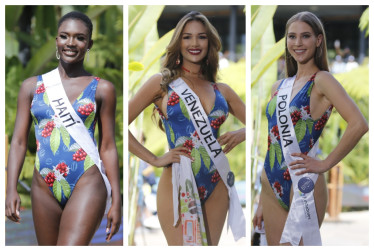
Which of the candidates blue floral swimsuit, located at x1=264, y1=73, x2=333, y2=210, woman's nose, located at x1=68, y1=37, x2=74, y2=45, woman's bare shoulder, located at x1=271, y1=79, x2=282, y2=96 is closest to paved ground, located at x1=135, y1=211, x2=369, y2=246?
blue floral swimsuit, located at x1=264, y1=73, x2=333, y2=210

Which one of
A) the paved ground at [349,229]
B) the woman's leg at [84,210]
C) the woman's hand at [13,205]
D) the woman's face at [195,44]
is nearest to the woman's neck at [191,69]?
the woman's face at [195,44]

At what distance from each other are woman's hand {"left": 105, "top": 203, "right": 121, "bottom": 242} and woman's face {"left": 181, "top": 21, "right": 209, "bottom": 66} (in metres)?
1.12

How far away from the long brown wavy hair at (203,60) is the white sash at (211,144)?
0.06m

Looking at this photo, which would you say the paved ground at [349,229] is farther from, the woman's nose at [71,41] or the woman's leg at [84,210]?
the woman's nose at [71,41]

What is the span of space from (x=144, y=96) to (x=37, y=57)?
190 cm

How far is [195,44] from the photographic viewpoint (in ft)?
15.2

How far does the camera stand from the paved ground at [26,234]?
4.74 meters

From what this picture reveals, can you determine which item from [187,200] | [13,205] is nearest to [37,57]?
[13,205]

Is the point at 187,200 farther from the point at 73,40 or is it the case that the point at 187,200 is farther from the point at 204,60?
the point at 73,40
